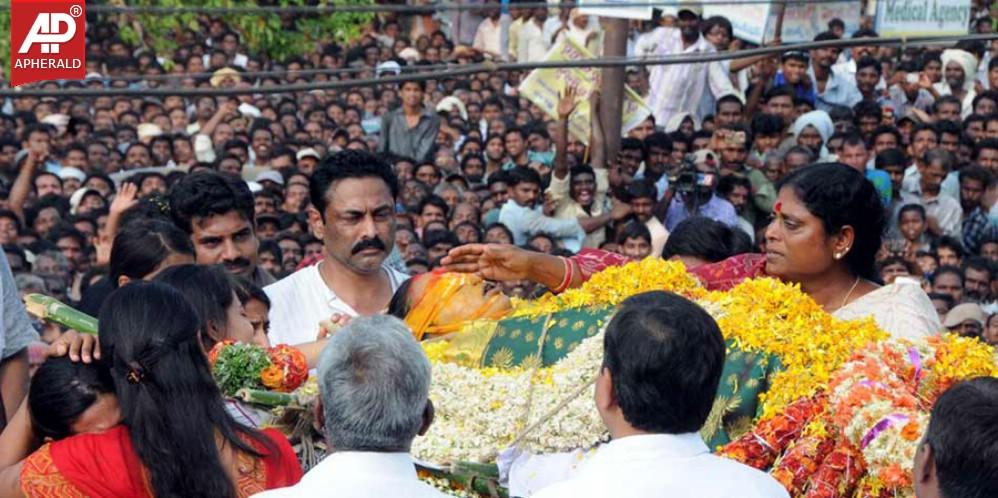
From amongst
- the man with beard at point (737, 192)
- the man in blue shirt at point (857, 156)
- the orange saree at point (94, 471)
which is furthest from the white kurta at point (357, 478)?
the man in blue shirt at point (857, 156)

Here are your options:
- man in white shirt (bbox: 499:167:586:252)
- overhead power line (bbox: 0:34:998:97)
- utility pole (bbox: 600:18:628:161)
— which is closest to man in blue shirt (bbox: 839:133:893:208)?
utility pole (bbox: 600:18:628:161)

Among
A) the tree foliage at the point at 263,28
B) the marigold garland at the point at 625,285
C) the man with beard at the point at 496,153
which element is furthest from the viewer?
the tree foliage at the point at 263,28

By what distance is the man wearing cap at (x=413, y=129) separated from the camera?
14.5m

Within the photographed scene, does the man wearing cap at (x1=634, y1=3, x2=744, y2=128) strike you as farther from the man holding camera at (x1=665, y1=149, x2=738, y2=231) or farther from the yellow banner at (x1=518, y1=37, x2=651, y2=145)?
the man holding camera at (x1=665, y1=149, x2=738, y2=231)

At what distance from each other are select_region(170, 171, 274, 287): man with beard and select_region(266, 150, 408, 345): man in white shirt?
0.67ft

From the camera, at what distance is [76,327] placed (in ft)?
14.3

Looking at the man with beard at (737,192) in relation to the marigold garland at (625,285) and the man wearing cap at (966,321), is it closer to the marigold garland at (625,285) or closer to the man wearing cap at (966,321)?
the man wearing cap at (966,321)

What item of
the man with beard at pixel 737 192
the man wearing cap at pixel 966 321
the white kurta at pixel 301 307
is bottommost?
the man wearing cap at pixel 966 321

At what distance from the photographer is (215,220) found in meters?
A: 6.34

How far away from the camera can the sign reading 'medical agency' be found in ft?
45.9

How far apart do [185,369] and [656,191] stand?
816cm

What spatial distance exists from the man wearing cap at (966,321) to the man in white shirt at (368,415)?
7.26 metres

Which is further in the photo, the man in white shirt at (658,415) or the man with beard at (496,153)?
the man with beard at (496,153)

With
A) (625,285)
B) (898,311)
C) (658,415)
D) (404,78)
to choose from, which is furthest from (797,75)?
(658,415)
